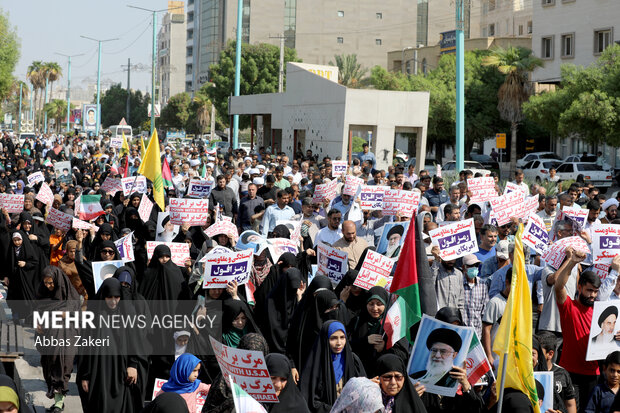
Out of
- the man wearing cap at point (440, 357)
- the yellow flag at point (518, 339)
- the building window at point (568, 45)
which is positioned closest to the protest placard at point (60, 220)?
the man wearing cap at point (440, 357)

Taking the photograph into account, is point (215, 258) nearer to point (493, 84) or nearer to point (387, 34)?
point (493, 84)

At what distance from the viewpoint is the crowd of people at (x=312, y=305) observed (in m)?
5.68

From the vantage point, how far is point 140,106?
10225cm

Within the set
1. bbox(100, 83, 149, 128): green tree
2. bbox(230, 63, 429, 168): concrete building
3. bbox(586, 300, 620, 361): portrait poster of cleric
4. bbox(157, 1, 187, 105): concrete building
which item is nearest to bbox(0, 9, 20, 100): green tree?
bbox(230, 63, 429, 168): concrete building

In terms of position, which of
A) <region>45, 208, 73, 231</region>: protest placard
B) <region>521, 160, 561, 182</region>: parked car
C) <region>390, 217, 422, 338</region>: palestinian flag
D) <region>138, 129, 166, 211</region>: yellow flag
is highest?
<region>521, 160, 561, 182</region>: parked car

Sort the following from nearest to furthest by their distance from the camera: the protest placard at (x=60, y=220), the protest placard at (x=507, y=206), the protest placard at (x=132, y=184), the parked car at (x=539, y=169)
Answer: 1. the protest placard at (x=507, y=206)
2. the protest placard at (x=60, y=220)
3. the protest placard at (x=132, y=184)
4. the parked car at (x=539, y=169)

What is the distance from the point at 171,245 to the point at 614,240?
14.1ft

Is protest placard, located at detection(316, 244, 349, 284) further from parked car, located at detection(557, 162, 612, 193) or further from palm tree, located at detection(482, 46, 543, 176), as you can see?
palm tree, located at detection(482, 46, 543, 176)

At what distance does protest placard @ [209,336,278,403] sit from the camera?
5.11 meters

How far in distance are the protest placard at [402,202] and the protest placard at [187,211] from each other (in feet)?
7.80

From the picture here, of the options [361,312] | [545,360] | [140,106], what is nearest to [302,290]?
[361,312]

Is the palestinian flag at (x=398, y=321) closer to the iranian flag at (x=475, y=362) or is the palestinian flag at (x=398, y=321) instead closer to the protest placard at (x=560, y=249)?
the iranian flag at (x=475, y=362)

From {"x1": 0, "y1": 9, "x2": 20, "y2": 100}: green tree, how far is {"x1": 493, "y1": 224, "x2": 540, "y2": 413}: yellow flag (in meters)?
35.5

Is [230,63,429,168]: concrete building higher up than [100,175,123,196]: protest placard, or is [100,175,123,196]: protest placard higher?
[230,63,429,168]: concrete building
